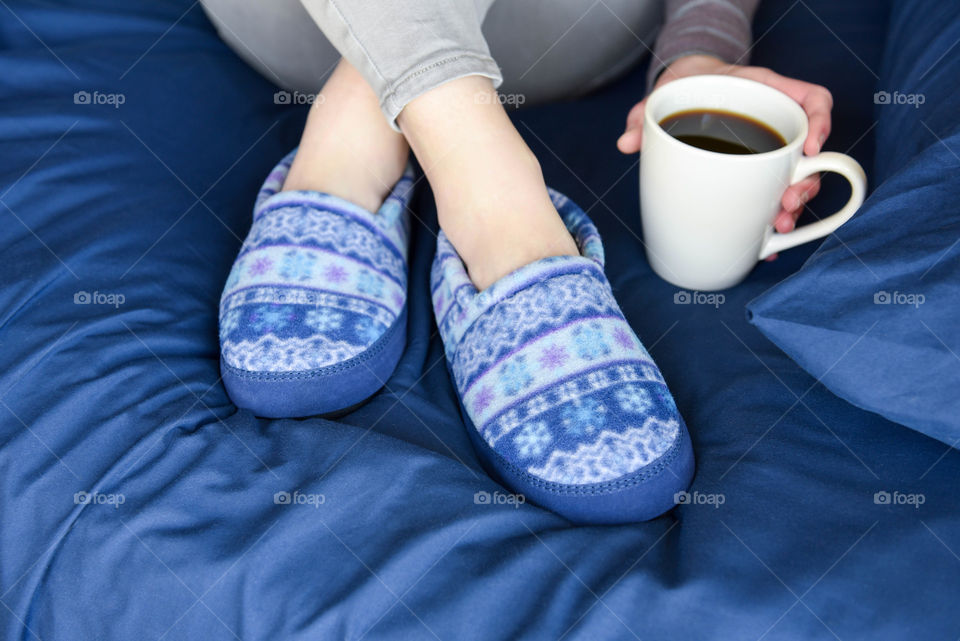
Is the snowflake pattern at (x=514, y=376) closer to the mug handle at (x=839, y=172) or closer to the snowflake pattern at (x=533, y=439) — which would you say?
the snowflake pattern at (x=533, y=439)

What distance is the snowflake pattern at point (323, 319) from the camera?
542 millimetres

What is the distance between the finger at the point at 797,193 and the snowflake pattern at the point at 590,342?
0.62ft

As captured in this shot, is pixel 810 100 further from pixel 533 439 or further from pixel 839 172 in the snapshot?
pixel 533 439

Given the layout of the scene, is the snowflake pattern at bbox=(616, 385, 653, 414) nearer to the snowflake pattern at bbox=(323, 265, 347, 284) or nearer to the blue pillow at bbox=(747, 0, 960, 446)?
the blue pillow at bbox=(747, 0, 960, 446)

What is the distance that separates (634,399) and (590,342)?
48 mm

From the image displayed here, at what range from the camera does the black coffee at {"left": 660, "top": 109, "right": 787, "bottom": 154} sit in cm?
57

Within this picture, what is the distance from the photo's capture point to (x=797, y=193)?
0.56m

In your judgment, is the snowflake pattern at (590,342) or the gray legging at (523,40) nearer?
the snowflake pattern at (590,342)

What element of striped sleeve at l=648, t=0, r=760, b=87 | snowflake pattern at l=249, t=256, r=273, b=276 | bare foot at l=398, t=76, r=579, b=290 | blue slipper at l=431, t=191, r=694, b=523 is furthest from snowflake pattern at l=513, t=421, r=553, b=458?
striped sleeve at l=648, t=0, r=760, b=87

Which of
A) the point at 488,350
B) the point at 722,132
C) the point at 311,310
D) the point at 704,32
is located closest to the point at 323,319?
the point at 311,310

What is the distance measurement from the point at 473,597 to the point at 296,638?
0.11 metres

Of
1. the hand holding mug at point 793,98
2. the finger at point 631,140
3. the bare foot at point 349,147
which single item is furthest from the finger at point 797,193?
the bare foot at point 349,147

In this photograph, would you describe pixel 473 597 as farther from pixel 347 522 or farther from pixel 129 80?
pixel 129 80

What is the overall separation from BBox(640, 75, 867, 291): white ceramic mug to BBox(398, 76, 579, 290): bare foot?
87 millimetres
